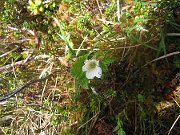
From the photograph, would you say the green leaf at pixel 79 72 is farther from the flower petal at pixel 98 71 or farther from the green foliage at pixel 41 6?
the green foliage at pixel 41 6

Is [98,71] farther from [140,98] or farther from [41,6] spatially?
[41,6]

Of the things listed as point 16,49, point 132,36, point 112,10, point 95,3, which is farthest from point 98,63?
point 16,49

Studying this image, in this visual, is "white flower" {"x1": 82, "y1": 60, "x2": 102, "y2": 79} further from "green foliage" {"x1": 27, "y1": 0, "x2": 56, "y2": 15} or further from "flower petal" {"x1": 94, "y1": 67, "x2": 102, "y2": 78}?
"green foliage" {"x1": 27, "y1": 0, "x2": 56, "y2": 15}

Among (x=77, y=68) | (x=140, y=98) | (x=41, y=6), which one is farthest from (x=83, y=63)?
(x=41, y=6)

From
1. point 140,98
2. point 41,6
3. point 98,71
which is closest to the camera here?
point 98,71

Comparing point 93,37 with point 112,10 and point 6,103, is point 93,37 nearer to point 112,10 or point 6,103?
point 112,10

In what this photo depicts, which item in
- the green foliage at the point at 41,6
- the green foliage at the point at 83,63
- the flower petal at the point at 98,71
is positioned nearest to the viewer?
the flower petal at the point at 98,71

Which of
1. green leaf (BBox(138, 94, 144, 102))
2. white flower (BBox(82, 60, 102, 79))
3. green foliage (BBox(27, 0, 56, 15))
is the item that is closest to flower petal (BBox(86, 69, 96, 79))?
white flower (BBox(82, 60, 102, 79))

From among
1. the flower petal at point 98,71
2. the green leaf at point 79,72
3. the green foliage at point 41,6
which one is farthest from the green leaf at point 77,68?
the green foliage at point 41,6

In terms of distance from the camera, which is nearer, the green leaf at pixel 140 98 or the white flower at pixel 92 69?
the white flower at pixel 92 69

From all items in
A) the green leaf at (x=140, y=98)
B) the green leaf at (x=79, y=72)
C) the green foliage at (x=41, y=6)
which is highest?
the green foliage at (x=41, y=6)
